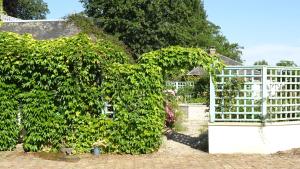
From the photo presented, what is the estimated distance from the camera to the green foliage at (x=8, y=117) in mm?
11336

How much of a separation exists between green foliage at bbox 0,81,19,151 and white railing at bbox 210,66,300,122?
16.2 ft

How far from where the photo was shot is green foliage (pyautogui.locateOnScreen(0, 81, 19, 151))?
11.3 metres

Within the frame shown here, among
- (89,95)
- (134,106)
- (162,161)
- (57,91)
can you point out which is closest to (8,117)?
(57,91)

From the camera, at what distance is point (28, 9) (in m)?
58.6

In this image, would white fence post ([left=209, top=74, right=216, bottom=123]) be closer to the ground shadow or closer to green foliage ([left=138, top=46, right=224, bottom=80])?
green foliage ([left=138, top=46, right=224, bottom=80])

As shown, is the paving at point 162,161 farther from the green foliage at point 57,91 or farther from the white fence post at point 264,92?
the white fence post at point 264,92

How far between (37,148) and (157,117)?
310 cm

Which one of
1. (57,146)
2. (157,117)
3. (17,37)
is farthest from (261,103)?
Result: (17,37)

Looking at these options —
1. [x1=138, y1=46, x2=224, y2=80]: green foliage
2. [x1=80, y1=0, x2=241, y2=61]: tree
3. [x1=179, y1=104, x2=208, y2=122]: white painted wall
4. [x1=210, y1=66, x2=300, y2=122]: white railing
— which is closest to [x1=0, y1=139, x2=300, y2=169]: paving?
[x1=210, y1=66, x2=300, y2=122]: white railing

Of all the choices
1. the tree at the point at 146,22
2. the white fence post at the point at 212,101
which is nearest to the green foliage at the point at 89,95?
the white fence post at the point at 212,101

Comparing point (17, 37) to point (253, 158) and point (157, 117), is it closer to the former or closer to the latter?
point (157, 117)

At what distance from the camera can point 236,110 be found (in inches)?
445

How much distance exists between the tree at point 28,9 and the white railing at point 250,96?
156 feet

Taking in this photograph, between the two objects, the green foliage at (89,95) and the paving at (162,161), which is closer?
the paving at (162,161)
